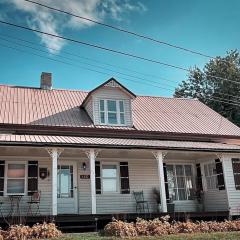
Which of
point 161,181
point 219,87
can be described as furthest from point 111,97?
point 219,87

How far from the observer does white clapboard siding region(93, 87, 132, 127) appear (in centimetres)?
1802

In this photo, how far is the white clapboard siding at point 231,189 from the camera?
15.9m

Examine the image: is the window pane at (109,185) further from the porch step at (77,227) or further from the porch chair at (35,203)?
the porch step at (77,227)

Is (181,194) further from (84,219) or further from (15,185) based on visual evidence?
(15,185)

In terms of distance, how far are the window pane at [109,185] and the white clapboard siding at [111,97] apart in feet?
9.58

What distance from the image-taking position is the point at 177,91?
41.2 meters

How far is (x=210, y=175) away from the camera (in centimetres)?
1734

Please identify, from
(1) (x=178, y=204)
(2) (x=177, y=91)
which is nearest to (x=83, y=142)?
(1) (x=178, y=204)

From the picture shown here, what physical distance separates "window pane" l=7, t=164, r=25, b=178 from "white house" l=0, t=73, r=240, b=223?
0.04 meters

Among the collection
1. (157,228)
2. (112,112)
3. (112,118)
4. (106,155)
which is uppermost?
(112,112)

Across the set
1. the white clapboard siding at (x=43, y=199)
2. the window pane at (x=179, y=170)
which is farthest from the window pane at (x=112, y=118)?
the white clapboard siding at (x=43, y=199)

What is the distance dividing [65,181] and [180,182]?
5.54 meters

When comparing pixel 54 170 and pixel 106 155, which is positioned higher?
pixel 106 155

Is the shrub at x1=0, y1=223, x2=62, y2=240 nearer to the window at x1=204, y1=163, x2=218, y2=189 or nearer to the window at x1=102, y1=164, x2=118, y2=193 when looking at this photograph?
the window at x1=102, y1=164, x2=118, y2=193
